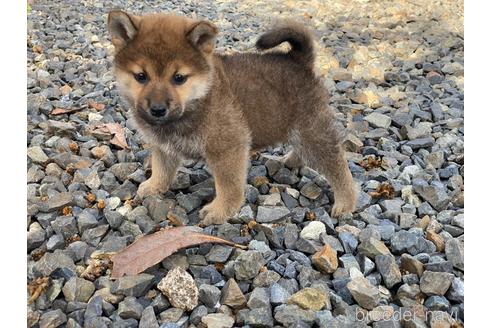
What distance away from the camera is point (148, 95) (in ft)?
9.84

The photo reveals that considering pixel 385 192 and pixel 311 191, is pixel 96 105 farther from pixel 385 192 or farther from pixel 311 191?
pixel 385 192

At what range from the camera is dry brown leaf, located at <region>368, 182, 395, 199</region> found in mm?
3602

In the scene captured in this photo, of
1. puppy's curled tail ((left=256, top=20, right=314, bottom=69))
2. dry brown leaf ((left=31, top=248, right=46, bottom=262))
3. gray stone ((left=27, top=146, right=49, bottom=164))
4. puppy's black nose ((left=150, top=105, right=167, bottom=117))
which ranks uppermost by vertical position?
puppy's curled tail ((left=256, top=20, right=314, bottom=69))

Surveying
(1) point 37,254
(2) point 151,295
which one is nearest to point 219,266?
(2) point 151,295

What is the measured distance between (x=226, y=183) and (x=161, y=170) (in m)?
0.53

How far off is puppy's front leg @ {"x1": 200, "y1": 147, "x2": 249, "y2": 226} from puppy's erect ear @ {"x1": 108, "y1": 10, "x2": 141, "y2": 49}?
85cm

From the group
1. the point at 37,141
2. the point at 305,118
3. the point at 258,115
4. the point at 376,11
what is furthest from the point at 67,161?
the point at 376,11

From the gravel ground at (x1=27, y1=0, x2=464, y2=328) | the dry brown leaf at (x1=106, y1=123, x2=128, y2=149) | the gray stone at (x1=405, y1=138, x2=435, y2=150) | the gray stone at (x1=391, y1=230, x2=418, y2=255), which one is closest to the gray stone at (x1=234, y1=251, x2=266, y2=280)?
the gravel ground at (x1=27, y1=0, x2=464, y2=328)

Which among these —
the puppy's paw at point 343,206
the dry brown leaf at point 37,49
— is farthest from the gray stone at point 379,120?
the dry brown leaf at point 37,49

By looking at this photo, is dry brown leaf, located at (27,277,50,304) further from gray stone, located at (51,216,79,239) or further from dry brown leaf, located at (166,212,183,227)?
dry brown leaf, located at (166,212,183,227)

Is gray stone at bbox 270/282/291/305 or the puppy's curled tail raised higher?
the puppy's curled tail

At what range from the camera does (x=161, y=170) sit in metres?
3.61

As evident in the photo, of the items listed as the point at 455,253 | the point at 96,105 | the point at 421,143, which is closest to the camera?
the point at 455,253

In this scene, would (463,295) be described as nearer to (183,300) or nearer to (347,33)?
(183,300)
